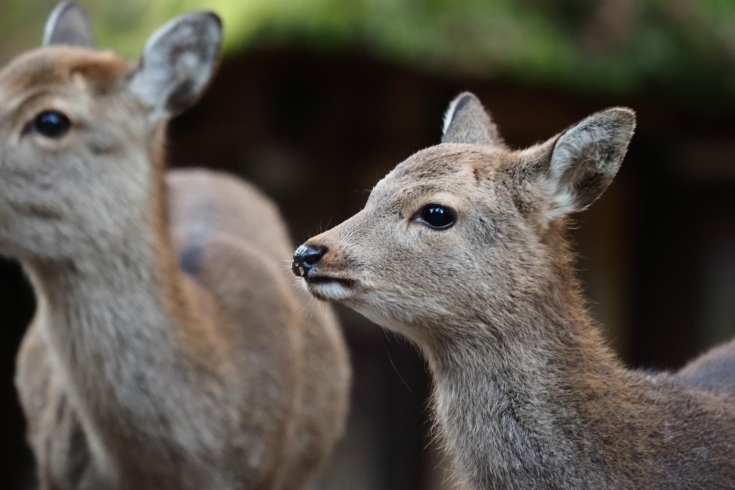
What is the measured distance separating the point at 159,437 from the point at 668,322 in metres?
6.07

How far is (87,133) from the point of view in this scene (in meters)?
4.79

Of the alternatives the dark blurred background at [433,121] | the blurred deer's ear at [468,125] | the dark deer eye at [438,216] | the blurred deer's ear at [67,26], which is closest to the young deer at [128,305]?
the blurred deer's ear at [67,26]

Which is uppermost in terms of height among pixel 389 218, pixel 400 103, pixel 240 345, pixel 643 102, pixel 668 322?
pixel 400 103

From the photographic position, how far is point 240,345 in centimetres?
509

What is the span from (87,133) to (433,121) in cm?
404

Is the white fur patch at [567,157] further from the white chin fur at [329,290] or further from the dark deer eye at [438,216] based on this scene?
the white chin fur at [329,290]

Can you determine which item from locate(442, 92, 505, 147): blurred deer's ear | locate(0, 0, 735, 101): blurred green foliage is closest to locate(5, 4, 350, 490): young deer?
locate(442, 92, 505, 147): blurred deer's ear

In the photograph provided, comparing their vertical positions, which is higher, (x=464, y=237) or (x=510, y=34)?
(x=510, y=34)

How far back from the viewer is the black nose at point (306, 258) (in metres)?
3.50

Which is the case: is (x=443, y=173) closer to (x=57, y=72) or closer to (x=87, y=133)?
(x=87, y=133)

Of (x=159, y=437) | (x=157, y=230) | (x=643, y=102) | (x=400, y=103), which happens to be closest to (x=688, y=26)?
(x=643, y=102)

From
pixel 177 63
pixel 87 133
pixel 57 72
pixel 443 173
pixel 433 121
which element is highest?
pixel 433 121

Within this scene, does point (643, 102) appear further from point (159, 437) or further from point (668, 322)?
point (159, 437)

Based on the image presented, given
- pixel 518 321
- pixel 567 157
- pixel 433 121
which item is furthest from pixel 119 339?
pixel 433 121
